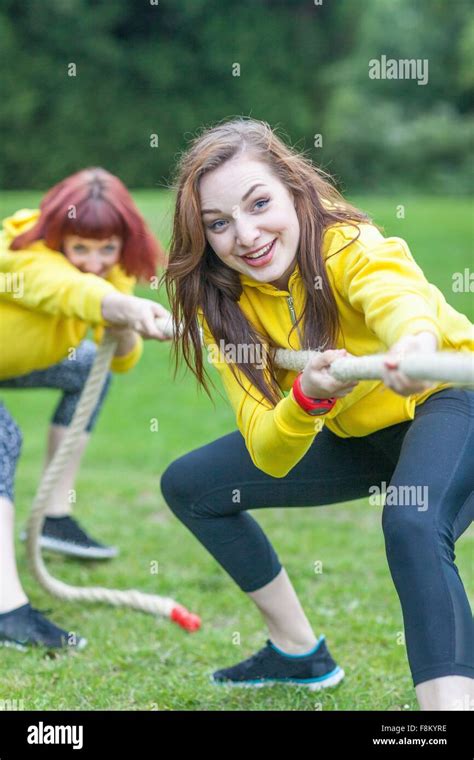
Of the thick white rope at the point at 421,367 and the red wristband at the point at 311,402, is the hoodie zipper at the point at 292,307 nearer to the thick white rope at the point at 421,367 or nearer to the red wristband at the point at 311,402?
the red wristband at the point at 311,402

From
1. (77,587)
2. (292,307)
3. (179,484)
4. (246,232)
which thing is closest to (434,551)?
(292,307)

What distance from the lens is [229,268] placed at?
2473mm

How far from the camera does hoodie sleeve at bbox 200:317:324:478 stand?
2135 mm

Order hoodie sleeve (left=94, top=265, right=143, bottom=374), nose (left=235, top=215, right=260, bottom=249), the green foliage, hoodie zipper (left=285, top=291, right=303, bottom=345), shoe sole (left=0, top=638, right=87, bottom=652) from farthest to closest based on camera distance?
the green foliage → hoodie sleeve (left=94, top=265, right=143, bottom=374) → shoe sole (left=0, top=638, right=87, bottom=652) → hoodie zipper (left=285, top=291, right=303, bottom=345) → nose (left=235, top=215, right=260, bottom=249)

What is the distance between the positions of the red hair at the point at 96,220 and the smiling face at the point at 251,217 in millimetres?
1171

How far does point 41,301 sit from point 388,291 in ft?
5.07

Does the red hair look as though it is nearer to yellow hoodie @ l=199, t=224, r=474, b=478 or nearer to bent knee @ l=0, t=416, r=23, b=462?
bent knee @ l=0, t=416, r=23, b=462

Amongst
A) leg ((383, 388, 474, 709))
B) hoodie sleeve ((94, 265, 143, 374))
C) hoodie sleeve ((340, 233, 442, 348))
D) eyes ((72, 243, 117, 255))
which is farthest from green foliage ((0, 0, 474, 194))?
leg ((383, 388, 474, 709))

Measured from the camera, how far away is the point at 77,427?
3.64 meters

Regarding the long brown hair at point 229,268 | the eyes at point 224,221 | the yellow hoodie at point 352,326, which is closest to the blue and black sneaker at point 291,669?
the yellow hoodie at point 352,326

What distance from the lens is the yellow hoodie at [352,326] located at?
2047mm

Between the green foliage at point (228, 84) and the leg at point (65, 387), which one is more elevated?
the green foliage at point (228, 84)

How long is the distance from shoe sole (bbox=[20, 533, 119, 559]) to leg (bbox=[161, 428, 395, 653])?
1.44 metres
